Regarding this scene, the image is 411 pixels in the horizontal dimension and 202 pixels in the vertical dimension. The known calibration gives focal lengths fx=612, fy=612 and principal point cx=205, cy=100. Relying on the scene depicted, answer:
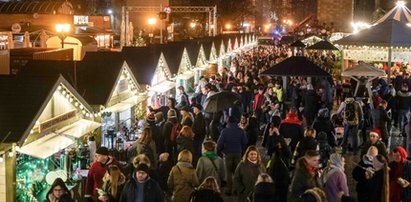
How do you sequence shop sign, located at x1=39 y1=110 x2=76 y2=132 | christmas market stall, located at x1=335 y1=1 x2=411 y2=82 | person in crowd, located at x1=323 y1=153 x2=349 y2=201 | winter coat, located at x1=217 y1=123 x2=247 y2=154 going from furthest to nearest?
1. christmas market stall, located at x1=335 y1=1 x2=411 y2=82
2. winter coat, located at x1=217 y1=123 x2=247 y2=154
3. shop sign, located at x1=39 y1=110 x2=76 y2=132
4. person in crowd, located at x1=323 y1=153 x2=349 y2=201

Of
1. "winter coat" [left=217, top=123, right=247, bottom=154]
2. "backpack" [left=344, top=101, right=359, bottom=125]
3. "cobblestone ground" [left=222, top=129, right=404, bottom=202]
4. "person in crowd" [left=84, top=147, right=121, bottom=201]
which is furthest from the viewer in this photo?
"backpack" [left=344, top=101, right=359, bottom=125]

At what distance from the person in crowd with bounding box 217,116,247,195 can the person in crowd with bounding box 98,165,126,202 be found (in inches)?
115

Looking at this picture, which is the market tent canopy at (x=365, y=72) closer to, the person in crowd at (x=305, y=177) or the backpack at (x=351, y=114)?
the backpack at (x=351, y=114)

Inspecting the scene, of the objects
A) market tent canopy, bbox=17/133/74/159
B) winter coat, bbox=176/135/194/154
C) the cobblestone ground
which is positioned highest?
market tent canopy, bbox=17/133/74/159

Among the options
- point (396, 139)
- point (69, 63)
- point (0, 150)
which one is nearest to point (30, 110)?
point (0, 150)

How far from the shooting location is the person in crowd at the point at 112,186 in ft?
24.8

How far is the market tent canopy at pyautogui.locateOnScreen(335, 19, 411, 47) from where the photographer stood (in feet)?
49.9

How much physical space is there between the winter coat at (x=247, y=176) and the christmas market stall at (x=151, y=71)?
22.1ft

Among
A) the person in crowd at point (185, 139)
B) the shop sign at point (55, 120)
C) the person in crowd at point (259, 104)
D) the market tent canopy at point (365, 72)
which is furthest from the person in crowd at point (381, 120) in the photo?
the shop sign at point (55, 120)

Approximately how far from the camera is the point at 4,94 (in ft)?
27.2

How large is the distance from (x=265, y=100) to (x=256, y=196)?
9.66 meters

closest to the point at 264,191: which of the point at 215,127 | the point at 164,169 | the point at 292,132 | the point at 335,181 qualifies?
the point at 335,181

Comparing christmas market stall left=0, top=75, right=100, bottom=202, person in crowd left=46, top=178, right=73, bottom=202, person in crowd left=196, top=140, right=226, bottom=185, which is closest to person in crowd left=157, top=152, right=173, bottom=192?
person in crowd left=196, top=140, right=226, bottom=185

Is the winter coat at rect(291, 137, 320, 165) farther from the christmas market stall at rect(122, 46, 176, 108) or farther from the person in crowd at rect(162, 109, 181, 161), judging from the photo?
the christmas market stall at rect(122, 46, 176, 108)
